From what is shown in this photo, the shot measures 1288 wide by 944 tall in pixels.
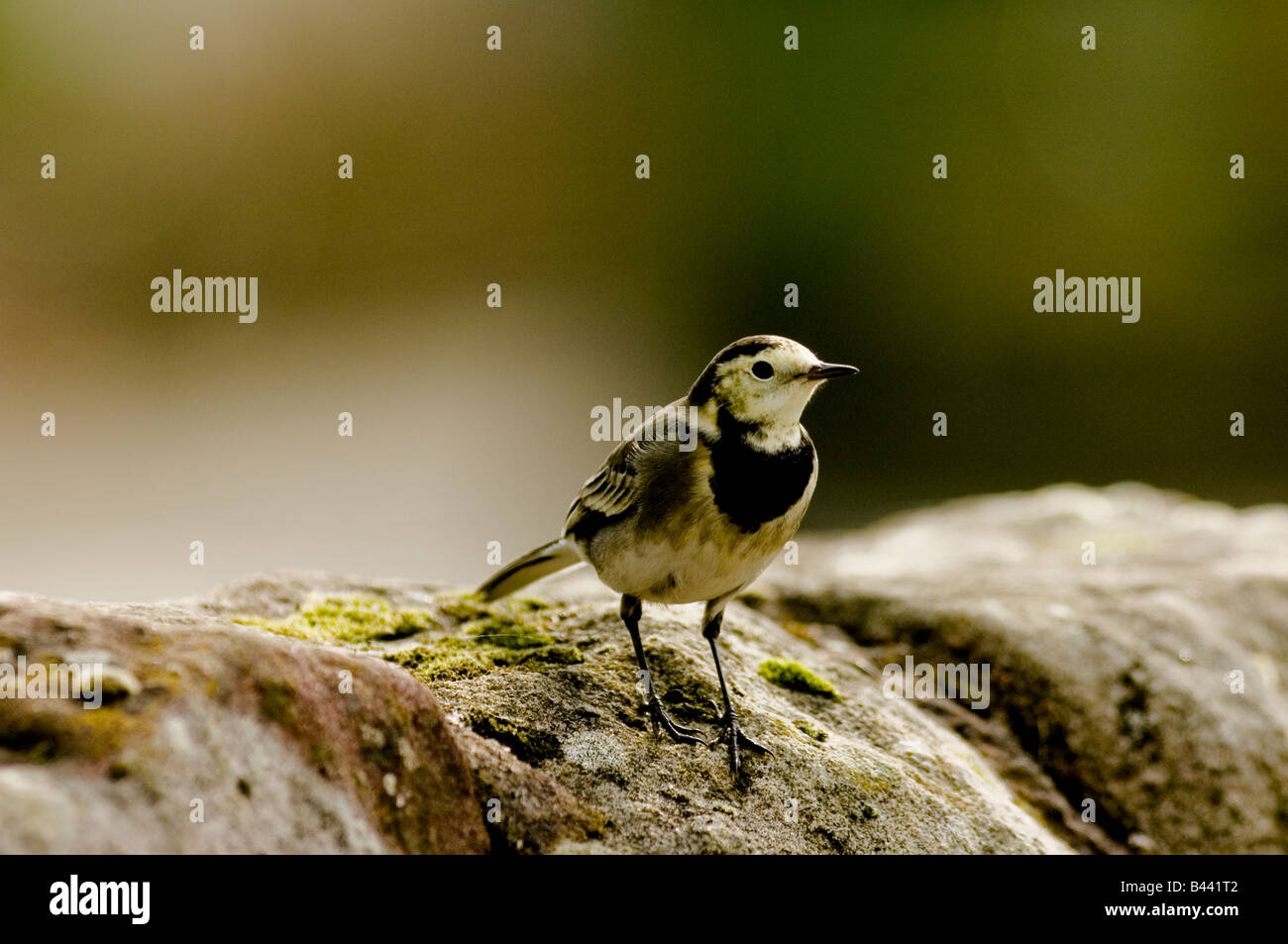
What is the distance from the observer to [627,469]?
4.98 meters

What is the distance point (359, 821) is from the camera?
2953 mm

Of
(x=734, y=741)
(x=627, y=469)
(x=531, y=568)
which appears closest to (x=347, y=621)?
(x=531, y=568)

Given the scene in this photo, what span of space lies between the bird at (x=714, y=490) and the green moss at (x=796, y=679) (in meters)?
0.26

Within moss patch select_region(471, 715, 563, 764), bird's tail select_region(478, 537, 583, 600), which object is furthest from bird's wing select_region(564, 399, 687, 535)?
moss patch select_region(471, 715, 563, 764)

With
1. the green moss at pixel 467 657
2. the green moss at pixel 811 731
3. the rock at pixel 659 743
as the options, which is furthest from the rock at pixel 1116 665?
the green moss at pixel 467 657

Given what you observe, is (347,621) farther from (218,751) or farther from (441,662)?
(218,751)

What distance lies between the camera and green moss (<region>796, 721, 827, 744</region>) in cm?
449

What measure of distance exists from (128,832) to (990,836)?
3.03m

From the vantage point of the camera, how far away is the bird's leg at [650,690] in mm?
4225

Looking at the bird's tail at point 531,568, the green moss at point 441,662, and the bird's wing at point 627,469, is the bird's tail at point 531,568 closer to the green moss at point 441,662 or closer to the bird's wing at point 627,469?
the bird's wing at point 627,469

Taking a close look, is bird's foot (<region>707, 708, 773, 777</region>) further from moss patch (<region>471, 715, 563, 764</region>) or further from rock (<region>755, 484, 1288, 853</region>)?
rock (<region>755, 484, 1288, 853</region>)

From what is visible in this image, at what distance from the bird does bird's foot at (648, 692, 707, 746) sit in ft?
0.06

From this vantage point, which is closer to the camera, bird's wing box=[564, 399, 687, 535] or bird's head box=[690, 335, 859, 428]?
bird's head box=[690, 335, 859, 428]

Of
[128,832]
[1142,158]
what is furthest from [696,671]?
[1142,158]
